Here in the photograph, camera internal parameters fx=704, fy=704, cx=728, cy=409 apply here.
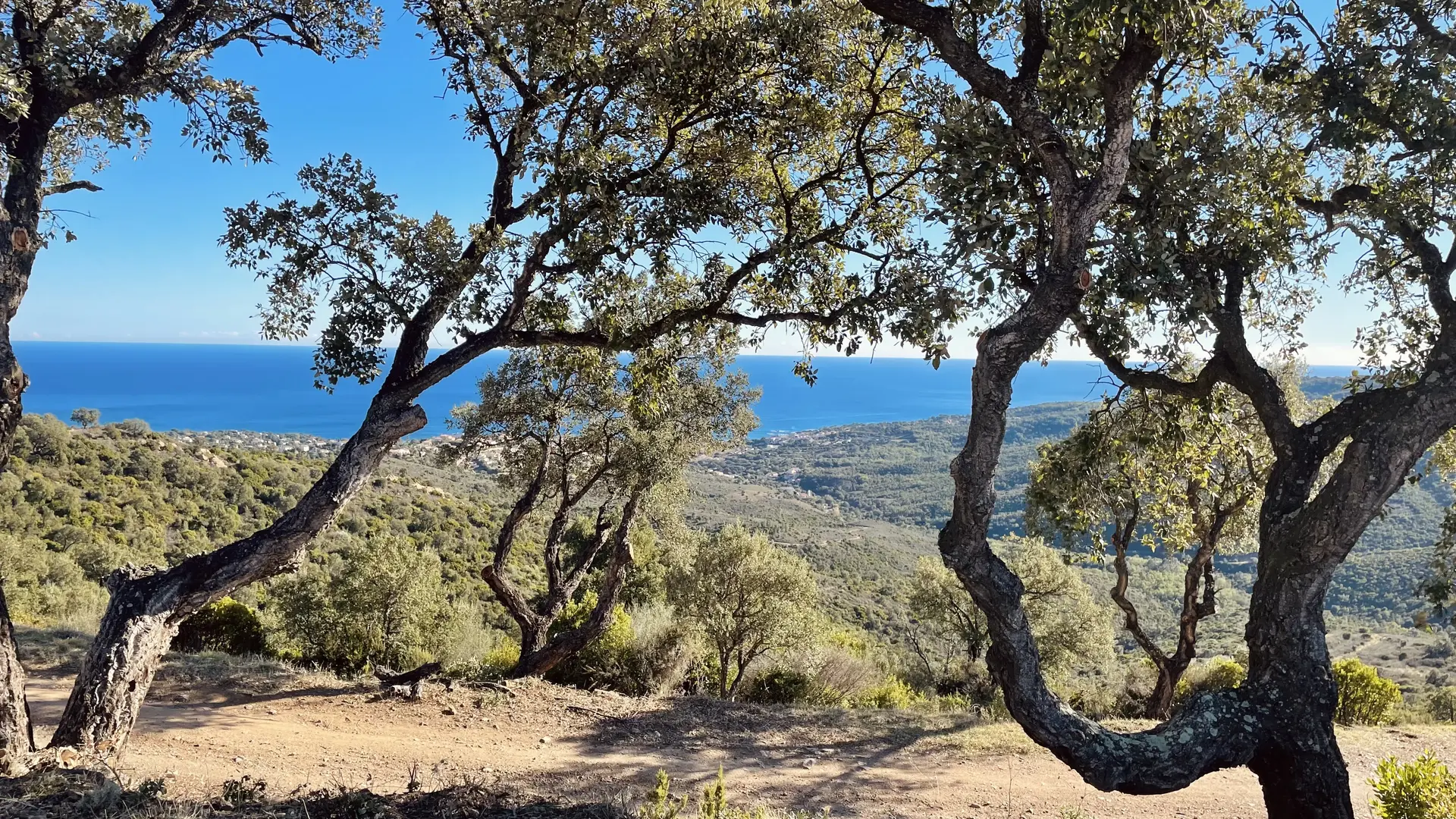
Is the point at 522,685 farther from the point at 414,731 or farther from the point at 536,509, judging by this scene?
the point at 536,509

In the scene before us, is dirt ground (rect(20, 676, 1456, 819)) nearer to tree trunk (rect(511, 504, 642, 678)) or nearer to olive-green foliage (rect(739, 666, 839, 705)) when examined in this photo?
tree trunk (rect(511, 504, 642, 678))

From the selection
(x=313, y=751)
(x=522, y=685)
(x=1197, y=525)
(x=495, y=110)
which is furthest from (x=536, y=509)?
(x=1197, y=525)

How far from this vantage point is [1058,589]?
17047 millimetres

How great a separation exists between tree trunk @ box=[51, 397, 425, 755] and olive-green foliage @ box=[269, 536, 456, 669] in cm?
862

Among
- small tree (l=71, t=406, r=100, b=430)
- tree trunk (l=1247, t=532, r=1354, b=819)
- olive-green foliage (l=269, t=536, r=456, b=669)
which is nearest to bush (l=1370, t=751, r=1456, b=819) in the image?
tree trunk (l=1247, t=532, r=1354, b=819)

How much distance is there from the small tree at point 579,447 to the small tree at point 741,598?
229cm

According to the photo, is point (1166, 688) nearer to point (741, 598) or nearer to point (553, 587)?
point (741, 598)

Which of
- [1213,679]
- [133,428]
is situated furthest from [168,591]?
[133,428]

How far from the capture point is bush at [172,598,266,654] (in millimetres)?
12812

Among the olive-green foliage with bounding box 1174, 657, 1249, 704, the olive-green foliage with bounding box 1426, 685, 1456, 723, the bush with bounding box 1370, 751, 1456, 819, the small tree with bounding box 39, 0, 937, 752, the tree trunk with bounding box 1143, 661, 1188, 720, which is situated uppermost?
the small tree with bounding box 39, 0, 937, 752

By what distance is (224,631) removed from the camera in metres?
13.0

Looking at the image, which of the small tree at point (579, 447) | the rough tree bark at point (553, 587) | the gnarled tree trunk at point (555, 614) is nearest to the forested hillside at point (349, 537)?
the small tree at point (579, 447)

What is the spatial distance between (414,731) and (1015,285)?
7.74m

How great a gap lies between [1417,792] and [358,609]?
15.2 meters
